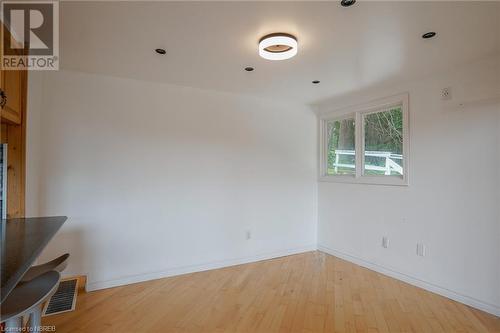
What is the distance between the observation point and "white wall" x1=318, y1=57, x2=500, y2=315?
251 centimetres

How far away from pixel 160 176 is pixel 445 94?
331 cm

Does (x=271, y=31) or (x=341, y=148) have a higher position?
(x=271, y=31)

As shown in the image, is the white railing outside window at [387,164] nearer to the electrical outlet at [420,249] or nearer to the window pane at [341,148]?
the window pane at [341,148]

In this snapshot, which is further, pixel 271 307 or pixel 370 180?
pixel 370 180

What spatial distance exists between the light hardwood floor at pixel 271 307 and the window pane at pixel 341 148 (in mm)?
1530

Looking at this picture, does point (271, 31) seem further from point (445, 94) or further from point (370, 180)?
point (370, 180)

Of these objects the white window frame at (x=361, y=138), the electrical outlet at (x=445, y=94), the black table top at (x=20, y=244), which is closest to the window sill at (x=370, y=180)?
the white window frame at (x=361, y=138)

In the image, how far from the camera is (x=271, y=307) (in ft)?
8.36

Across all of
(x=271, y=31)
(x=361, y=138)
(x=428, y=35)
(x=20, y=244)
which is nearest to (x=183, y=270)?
(x=20, y=244)

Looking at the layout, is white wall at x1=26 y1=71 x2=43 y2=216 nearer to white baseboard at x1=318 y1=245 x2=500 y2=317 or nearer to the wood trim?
Result: the wood trim

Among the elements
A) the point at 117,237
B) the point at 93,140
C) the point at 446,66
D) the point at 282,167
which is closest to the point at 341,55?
the point at 446,66

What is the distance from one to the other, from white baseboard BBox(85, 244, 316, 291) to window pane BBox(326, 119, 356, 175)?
4.52 feet

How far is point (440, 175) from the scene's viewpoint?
2.87 meters

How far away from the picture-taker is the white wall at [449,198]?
8.22ft
